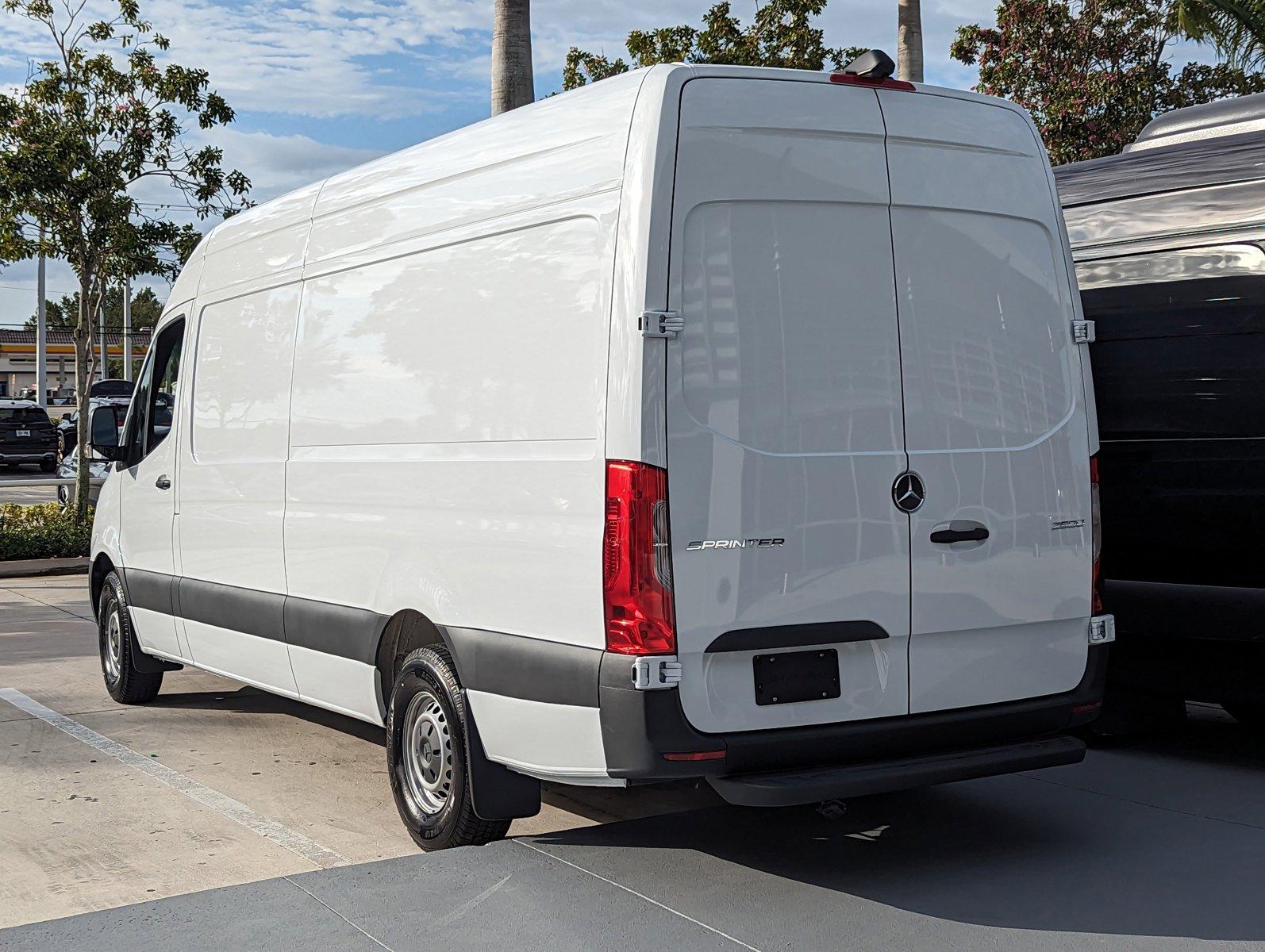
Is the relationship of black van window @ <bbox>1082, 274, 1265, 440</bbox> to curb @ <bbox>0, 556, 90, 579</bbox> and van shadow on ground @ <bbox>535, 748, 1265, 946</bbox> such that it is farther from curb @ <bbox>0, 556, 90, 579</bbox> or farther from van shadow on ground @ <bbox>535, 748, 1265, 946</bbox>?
curb @ <bbox>0, 556, 90, 579</bbox>

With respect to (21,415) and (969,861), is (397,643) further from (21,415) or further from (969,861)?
(21,415)

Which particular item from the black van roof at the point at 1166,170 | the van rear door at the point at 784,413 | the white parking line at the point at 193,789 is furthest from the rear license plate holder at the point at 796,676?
Result: the black van roof at the point at 1166,170

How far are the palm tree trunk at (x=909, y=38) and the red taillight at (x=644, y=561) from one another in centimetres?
1129

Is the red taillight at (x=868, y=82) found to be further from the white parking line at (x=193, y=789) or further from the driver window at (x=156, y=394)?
the driver window at (x=156, y=394)

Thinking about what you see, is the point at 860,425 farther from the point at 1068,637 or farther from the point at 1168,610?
the point at 1168,610

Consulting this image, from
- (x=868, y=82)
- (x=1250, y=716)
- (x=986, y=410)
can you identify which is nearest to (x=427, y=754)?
(x=986, y=410)

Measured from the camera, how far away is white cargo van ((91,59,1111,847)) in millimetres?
4582

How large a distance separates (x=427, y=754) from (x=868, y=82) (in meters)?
2.89

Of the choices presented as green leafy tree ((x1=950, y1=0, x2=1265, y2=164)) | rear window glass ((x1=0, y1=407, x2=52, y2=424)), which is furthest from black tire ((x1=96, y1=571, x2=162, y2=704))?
rear window glass ((x1=0, y1=407, x2=52, y2=424))

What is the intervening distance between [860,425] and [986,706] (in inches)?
42.6

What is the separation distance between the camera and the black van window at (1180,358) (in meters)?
6.39

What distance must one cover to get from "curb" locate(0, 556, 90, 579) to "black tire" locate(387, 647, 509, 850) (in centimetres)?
1084

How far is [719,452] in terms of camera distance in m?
4.61

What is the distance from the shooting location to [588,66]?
2058 centimetres
